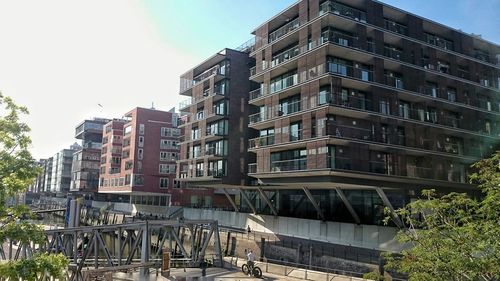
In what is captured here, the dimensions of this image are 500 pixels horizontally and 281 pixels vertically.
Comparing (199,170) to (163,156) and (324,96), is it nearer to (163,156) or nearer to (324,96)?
(163,156)

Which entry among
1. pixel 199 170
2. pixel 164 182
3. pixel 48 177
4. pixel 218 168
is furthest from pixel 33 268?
pixel 48 177

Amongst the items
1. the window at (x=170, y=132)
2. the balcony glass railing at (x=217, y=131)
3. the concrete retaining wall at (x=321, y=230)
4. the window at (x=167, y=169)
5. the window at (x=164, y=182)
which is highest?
the window at (x=170, y=132)

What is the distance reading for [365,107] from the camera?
36844 mm

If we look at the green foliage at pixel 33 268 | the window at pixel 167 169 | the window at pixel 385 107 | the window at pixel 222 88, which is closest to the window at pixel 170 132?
the window at pixel 167 169

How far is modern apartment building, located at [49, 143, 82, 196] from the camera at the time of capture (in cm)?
13475

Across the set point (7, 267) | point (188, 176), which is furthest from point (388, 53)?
point (7, 267)

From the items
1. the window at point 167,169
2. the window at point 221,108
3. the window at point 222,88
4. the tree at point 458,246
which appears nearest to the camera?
the tree at point 458,246

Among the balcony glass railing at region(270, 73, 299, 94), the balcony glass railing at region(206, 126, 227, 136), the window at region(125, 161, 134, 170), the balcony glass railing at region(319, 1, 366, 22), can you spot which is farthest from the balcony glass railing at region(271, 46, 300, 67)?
the window at region(125, 161, 134, 170)

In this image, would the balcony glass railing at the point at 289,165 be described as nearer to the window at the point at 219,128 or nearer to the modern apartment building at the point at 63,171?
the window at the point at 219,128

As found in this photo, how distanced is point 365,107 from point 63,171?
12330 centimetres

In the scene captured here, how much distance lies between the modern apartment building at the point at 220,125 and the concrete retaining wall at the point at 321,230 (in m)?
4.23

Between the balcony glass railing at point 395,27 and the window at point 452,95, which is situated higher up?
the balcony glass railing at point 395,27

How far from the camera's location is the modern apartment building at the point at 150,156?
7369cm

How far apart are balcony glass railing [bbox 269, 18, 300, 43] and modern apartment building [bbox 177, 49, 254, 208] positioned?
32.4ft
